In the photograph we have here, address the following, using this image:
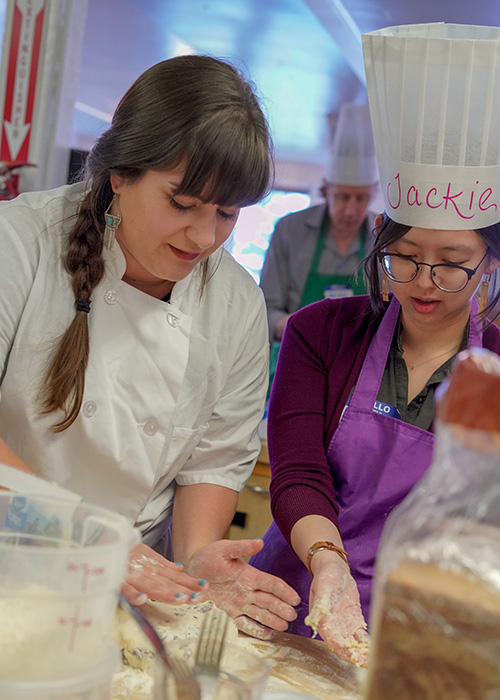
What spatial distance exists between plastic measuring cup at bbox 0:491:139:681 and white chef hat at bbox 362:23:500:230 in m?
0.87

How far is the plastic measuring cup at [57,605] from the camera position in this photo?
624mm

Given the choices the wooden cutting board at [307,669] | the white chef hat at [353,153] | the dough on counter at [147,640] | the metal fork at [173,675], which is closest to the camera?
the metal fork at [173,675]

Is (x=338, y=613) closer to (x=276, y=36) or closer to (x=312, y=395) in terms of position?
(x=312, y=395)

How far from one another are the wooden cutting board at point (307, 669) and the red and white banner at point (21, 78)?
258cm

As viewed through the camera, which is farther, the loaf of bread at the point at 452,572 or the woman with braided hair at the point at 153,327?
the woman with braided hair at the point at 153,327

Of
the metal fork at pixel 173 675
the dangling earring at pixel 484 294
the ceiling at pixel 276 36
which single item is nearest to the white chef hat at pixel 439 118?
the dangling earring at pixel 484 294

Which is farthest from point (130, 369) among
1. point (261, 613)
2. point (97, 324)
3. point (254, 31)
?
point (254, 31)

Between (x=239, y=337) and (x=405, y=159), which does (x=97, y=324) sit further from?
(x=405, y=159)

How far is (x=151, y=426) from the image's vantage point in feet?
4.23

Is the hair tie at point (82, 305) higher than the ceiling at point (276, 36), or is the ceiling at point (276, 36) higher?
the ceiling at point (276, 36)

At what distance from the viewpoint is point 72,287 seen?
4.14ft

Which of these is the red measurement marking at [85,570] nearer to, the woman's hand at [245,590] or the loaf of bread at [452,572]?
the loaf of bread at [452,572]

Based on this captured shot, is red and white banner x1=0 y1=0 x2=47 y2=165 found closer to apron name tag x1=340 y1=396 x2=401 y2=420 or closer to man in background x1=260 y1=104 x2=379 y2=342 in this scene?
man in background x1=260 y1=104 x2=379 y2=342

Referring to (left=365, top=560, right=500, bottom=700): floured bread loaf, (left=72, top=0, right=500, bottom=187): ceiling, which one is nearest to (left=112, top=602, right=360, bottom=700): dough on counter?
(left=365, top=560, right=500, bottom=700): floured bread loaf
